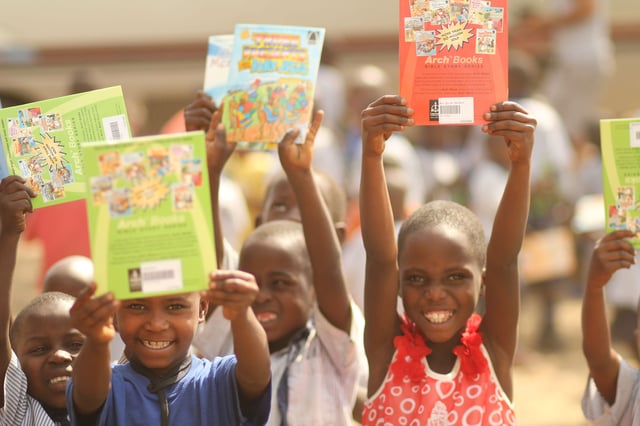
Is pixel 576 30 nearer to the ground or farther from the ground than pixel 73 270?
farther from the ground

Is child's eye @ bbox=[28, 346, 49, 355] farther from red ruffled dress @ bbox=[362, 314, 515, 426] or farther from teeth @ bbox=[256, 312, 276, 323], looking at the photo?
red ruffled dress @ bbox=[362, 314, 515, 426]

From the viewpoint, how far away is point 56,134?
3209mm

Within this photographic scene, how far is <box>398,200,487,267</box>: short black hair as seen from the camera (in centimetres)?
353

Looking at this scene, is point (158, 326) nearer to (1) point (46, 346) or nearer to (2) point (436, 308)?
(1) point (46, 346)

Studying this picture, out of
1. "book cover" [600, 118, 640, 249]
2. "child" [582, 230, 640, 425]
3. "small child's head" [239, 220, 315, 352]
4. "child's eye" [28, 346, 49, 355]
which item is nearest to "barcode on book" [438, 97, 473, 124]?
"book cover" [600, 118, 640, 249]

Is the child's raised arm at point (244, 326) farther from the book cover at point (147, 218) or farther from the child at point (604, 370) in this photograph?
the child at point (604, 370)

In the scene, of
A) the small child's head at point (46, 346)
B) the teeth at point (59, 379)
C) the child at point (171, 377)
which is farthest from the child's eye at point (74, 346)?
the child at point (171, 377)

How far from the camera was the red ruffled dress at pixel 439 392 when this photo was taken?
3.31m

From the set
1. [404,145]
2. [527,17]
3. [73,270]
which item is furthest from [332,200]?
[527,17]

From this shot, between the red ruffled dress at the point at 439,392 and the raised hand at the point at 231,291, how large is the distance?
89 centimetres

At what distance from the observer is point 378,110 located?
320cm

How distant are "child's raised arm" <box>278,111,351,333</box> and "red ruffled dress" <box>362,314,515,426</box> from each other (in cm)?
25

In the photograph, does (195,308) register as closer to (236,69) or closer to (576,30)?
(236,69)

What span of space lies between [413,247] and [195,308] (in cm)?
85
